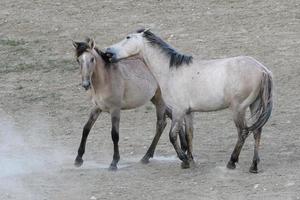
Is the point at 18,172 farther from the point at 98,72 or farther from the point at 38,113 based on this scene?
the point at 38,113

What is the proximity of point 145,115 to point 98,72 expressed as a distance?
8.94 ft

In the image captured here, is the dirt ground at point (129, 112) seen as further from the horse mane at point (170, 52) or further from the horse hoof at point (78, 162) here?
the horse mane at point (170, 52)

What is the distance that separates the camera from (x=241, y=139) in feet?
31.9

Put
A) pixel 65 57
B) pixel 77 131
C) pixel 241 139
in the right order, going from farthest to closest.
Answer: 1. pixel 65 57
2. pixel 77 131
3. pixel 241 139

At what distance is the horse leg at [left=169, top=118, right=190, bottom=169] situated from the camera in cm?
998

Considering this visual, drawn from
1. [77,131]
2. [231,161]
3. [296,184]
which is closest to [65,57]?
[77,131]

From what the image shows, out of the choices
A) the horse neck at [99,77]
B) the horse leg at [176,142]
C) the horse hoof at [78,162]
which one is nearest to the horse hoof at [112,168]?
the horse hoof at [78,162]

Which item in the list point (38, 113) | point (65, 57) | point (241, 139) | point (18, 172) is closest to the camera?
point (241, 139)

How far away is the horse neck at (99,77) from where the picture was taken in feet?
34.4

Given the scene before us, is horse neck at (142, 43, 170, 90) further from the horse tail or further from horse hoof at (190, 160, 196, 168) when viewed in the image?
the horse tail

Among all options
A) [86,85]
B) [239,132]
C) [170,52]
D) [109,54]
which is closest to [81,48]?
[109,54]

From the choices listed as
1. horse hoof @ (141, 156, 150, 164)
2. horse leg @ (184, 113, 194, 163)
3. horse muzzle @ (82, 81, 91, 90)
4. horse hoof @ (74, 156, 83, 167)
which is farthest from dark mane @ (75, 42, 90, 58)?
horse hoof @ (141, 156, 150, 164)

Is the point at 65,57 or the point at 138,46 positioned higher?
the point at 138,46

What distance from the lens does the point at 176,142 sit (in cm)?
1002
